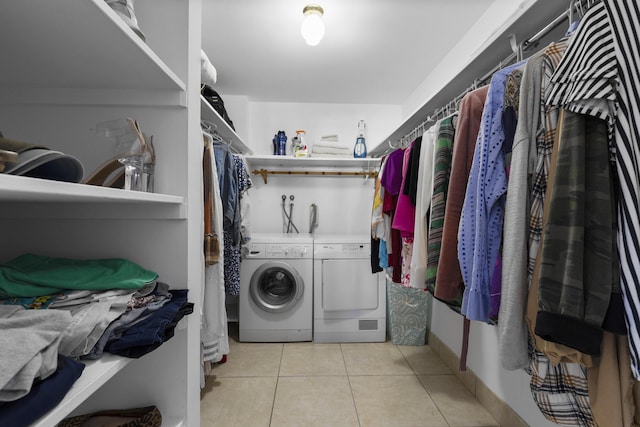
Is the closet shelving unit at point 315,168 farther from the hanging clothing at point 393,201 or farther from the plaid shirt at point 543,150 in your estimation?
the plaid shirt at point 543,150

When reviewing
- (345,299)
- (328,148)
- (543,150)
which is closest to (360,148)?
(328,148)

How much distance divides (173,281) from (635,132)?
113cm

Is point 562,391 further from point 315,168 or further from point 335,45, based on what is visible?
point 315,168

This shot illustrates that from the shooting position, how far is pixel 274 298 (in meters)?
2.55

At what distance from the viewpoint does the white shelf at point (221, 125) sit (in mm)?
1812

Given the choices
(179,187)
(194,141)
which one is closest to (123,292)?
(179,187)

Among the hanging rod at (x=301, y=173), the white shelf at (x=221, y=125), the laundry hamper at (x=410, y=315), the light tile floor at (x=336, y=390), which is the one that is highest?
the white shelf at (x=221, y=125)

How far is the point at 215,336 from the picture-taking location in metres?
1.54

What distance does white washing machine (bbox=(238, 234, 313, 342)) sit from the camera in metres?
2.46

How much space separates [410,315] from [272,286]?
1.27m

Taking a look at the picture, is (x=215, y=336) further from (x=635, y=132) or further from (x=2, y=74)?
(x=635, y=132)

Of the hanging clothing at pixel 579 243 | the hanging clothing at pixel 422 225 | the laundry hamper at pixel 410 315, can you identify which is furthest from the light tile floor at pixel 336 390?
the hanging clothing at pixel 579 243

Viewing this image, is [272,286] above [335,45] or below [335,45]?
below

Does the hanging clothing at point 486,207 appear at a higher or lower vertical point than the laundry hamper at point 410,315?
higher
